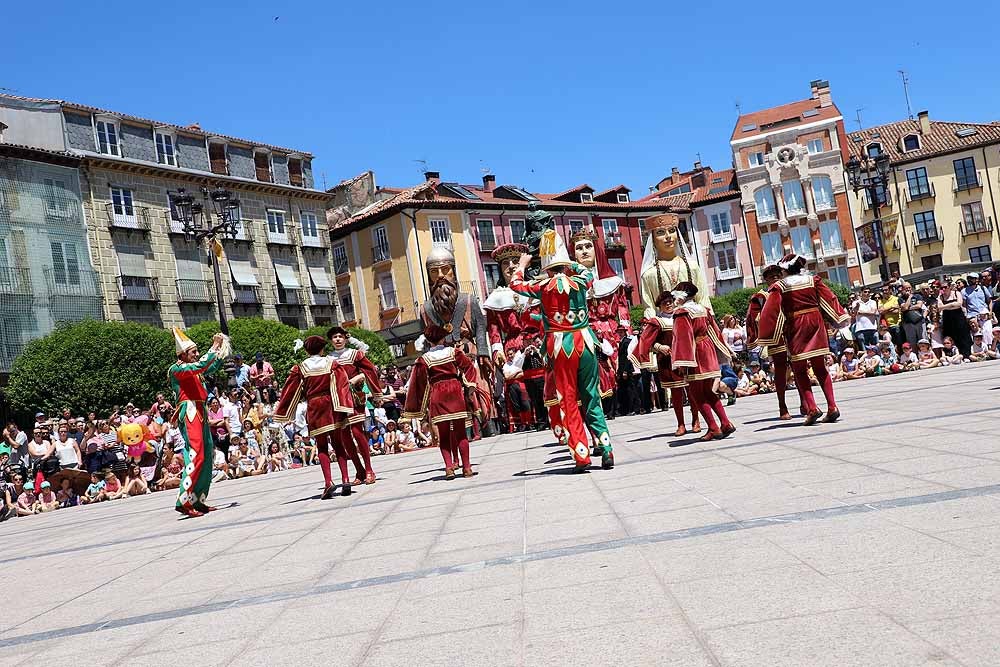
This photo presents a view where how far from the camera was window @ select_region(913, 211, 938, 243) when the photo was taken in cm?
6312

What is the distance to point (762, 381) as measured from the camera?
19.7 m

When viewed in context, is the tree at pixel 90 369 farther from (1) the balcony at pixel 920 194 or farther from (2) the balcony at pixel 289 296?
(1) the balcony at pixel 920 194

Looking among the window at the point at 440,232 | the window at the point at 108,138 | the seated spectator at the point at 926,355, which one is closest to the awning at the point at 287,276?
the window at the point at 440,232

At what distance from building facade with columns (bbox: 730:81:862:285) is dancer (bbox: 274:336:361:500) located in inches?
2283

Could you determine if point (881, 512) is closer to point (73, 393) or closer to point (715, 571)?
point (715, 571)

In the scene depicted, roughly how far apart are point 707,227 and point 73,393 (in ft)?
151

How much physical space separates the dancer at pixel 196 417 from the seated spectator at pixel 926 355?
13.7 m

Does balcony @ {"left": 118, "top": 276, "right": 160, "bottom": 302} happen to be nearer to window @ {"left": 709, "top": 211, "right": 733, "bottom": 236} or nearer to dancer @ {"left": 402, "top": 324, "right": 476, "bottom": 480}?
dancer @ {"left": 402, "top": 324, "right": 476, "bottom": 480}

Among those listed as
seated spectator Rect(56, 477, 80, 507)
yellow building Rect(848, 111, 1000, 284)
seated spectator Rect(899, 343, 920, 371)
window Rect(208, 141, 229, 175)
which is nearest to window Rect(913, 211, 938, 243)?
yellow building Rect(848, 111, 1000, 284)

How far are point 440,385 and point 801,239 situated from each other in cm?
5963

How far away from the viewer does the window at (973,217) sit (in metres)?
62.1

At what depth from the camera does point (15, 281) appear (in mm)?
39812

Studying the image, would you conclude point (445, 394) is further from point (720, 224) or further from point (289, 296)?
point (720, 224)

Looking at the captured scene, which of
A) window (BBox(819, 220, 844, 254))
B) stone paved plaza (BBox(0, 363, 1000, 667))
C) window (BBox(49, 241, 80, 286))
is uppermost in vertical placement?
window (BBox(49, 241, 80, 286))
